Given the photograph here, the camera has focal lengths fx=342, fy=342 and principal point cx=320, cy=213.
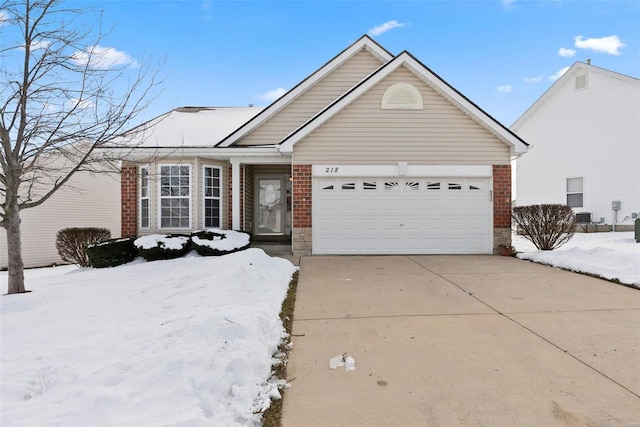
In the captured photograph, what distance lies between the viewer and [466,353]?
11.8ft

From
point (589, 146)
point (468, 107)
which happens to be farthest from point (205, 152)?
point (589, 146)

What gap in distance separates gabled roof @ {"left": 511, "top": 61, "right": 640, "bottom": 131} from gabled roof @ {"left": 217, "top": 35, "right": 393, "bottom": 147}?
12.0 meters

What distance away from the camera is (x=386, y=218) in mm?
10398

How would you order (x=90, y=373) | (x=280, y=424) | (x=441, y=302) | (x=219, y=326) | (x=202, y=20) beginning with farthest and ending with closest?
(x=202, y=20) < (x=441, y=302) < (x=219, y=326) < (x=90, y=373) < (x=280, y=424)

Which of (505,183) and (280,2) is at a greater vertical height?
(280,2)

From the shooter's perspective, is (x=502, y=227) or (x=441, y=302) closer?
(x=441, y=302)

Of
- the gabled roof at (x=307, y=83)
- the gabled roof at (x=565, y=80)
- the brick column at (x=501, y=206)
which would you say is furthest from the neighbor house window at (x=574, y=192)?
the gabled roof at (x=307, y=83)

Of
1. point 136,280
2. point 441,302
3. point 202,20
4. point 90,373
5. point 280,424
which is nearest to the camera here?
point 280,424

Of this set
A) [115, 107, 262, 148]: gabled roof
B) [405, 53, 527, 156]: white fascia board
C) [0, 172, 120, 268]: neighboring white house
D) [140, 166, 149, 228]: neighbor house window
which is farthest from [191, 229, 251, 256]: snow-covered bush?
[405, 53, 527, 156]: white fascia board

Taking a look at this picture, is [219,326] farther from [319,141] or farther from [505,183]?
[505,183]

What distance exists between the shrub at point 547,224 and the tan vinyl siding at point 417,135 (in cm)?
174

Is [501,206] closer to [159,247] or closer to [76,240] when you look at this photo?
[159,247]

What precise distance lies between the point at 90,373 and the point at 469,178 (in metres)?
10.3

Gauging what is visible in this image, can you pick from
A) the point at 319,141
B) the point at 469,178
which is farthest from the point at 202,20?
the point at 469,178
